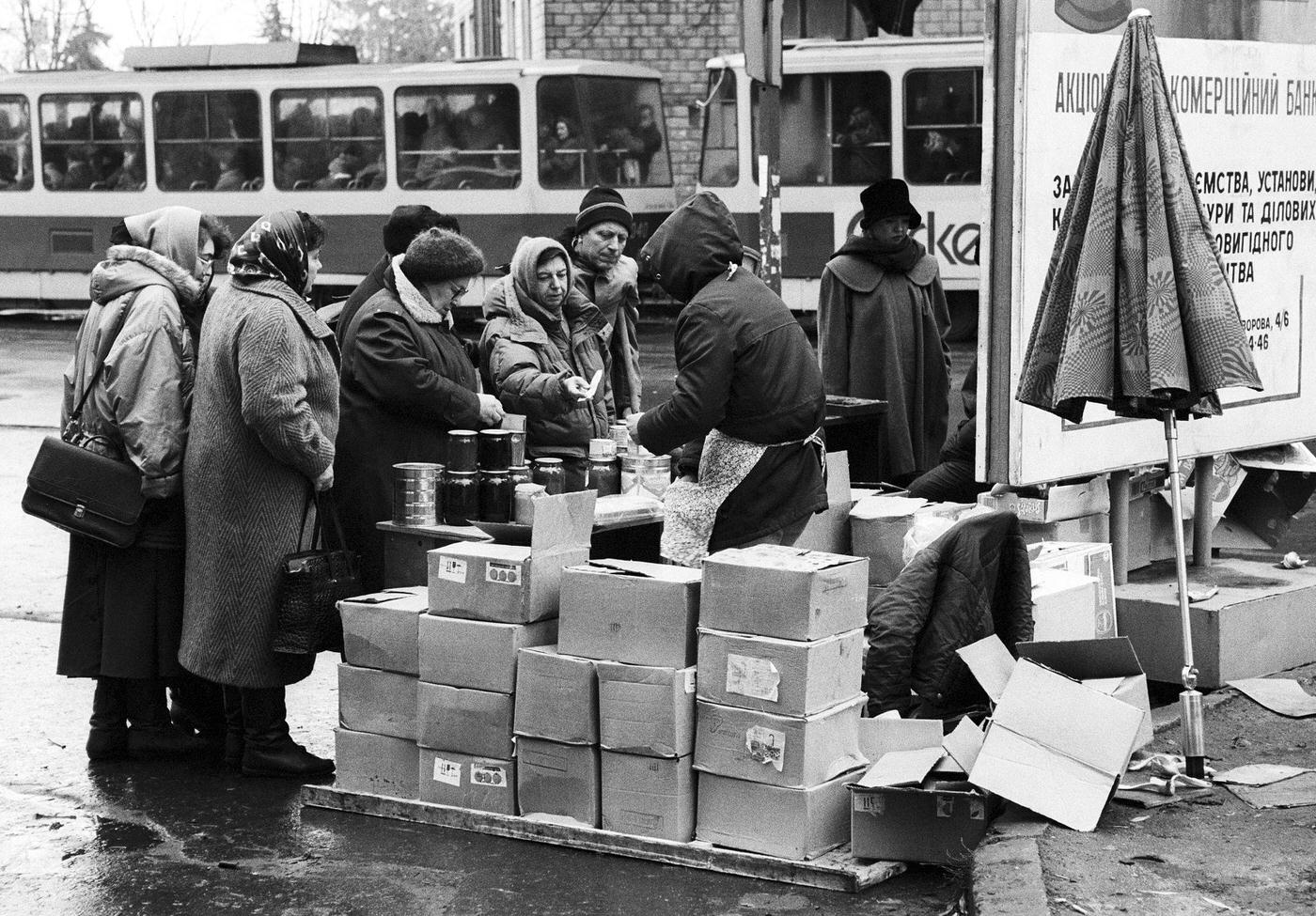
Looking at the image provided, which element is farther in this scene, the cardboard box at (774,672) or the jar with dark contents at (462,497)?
the jar with dark contents at (462,497)

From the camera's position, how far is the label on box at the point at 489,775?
5520mm

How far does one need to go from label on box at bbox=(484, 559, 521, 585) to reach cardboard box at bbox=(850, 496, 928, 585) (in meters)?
1.65

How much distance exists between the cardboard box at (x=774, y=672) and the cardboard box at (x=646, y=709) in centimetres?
7

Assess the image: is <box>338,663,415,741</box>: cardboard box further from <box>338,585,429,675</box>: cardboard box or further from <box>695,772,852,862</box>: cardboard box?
<box>695,772,852,862</box>: cardboard box

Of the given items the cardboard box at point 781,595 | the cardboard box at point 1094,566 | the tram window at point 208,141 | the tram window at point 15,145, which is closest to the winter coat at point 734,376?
the cardboard box at point 781,595

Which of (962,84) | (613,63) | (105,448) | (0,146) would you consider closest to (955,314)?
(962,84)

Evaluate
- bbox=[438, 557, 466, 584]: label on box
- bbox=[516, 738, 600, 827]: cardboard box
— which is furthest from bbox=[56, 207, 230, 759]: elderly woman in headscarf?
bbox=[516, 738, 600, 827]: cardboard box

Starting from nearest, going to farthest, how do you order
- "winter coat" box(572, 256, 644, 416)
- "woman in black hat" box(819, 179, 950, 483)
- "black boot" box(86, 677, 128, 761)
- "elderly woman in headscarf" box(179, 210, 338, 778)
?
"elderly woman in headscarf" box(179, 210, 338, 778) → "black boot" box(86, 677, 128, 761) → "winter coat" box(572, 256, 644, 416) → "woman in black hat" box(819, 179, 950, 483)

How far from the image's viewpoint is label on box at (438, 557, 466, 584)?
554cm

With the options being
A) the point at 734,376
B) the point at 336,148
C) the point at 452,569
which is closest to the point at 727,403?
the point at 734,376

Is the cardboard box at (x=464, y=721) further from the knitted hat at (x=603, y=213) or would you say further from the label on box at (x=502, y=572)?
the knitted hat at (x=603, y=213)

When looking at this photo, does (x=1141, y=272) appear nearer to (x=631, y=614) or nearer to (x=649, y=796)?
(x=631, y=614)

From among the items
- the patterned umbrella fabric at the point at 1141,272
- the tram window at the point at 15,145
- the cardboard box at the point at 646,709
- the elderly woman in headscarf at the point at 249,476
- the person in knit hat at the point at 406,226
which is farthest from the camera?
the tram window at the point at 15,145

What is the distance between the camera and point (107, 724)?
6289mm
